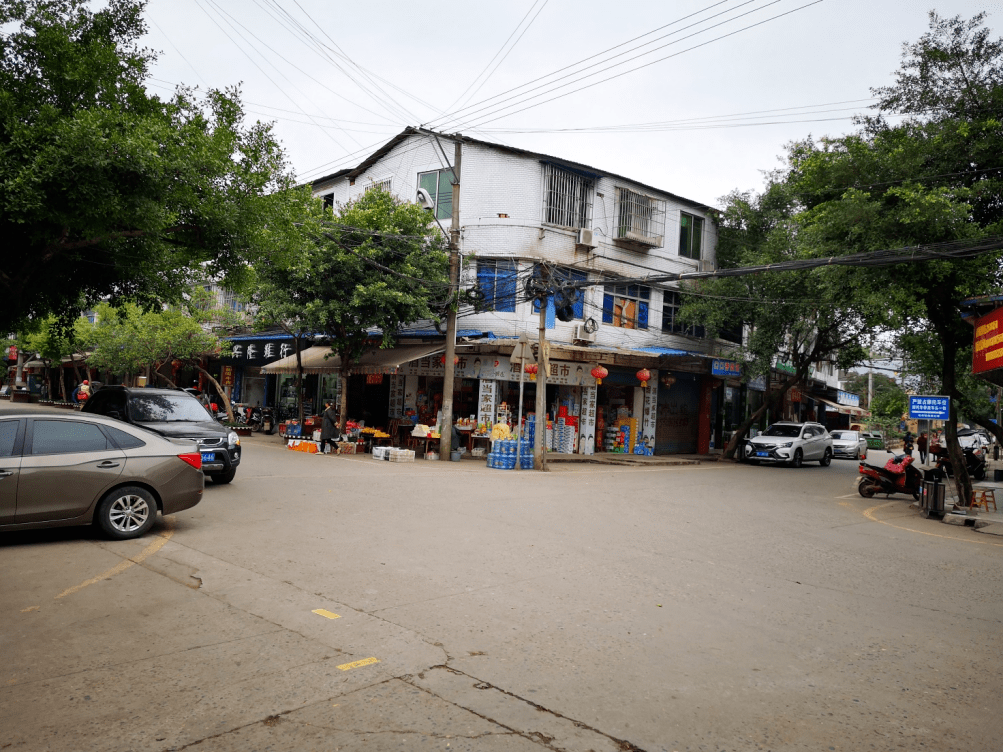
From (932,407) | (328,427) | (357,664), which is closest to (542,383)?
(328,427)

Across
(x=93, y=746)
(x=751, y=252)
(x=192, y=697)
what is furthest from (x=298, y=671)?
(x=751, y=252)

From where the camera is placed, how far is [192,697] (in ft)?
13.0

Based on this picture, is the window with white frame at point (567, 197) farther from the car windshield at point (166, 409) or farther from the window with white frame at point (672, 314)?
the car windshield at point (166, 409)

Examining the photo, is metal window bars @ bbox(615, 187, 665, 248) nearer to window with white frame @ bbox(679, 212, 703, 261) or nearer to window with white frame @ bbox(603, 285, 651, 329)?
window with white frame @ bbox(679, 212, 703, 261)

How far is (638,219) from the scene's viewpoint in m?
25.5

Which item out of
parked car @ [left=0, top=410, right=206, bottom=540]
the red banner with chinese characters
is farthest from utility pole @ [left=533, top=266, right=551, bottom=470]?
parked car @ [left=0, top=410, right=206, bottom=540]

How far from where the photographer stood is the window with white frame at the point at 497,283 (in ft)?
73.8

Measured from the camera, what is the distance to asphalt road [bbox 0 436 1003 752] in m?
3.76

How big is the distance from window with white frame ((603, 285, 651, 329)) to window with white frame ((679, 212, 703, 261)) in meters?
2.28

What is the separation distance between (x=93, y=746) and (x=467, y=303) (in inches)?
760

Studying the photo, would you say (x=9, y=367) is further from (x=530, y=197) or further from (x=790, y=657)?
(x=790, y=657)

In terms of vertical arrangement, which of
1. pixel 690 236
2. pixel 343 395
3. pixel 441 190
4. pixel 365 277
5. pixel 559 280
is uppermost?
pixel 441 190

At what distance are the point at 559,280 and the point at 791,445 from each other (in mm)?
11747

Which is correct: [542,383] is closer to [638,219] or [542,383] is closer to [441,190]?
[441,190]
